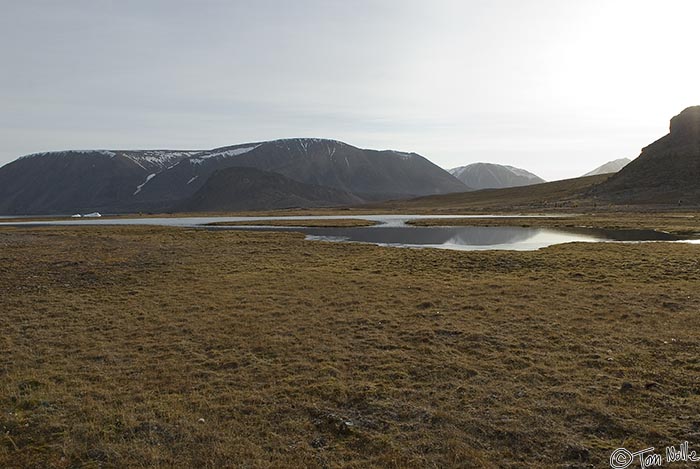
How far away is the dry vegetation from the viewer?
8.77 m

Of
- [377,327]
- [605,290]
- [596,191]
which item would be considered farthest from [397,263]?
[596,191]

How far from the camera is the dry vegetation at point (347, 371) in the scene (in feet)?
28.8

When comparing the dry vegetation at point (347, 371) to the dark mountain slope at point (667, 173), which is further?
the dark mountain slope at point (667, 173)

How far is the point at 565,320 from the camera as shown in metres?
17.4

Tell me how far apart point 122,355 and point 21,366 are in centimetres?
285

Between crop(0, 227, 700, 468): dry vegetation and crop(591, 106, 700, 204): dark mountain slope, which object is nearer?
crop(0, 227, 700, 468): dry vegetation

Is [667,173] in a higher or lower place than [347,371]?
higher

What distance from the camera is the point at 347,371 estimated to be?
41.4 feet

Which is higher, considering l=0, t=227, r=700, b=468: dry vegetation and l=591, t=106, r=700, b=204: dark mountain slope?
l=591, t=106, r=700, b=204: dark mountain slope

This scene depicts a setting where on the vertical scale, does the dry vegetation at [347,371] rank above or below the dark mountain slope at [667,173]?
below

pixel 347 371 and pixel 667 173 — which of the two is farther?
pixel 667 173

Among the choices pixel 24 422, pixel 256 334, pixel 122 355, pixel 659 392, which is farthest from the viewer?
pixel 256 334

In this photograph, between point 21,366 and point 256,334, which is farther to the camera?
point 256,334

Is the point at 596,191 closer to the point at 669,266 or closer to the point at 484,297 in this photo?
the point at 669,266
